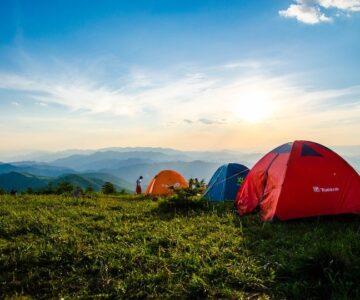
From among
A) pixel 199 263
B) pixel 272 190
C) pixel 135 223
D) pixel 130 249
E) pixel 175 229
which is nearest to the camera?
pixel 199 263

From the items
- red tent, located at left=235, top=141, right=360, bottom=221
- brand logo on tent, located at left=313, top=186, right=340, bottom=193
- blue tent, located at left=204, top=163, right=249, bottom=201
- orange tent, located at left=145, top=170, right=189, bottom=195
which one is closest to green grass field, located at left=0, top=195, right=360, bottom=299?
red tent, located at left=235, top=141, right=360, bottom=221

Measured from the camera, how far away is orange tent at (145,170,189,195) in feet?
89.5

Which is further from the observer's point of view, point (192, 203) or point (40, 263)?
point (192, 203)

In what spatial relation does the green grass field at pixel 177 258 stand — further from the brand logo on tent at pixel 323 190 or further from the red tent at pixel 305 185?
the brand logo on tent at pixel 323 190

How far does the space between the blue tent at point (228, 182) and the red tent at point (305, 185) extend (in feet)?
19.8

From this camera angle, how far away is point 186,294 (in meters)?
6.39

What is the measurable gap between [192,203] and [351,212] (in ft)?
20.1

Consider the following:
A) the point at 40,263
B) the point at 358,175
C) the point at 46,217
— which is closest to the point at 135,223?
the point at 46,217

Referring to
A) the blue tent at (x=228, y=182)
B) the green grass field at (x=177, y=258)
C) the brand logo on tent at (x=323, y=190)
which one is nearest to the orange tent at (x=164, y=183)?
the blue tent at (x=228, y=182)

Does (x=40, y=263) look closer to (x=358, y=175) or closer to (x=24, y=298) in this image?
(x=24, y=298)

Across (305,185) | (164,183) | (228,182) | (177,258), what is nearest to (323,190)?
(305,185)

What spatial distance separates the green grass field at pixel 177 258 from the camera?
6492 mm

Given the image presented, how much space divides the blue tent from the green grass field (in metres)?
7.97

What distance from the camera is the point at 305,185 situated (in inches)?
500
